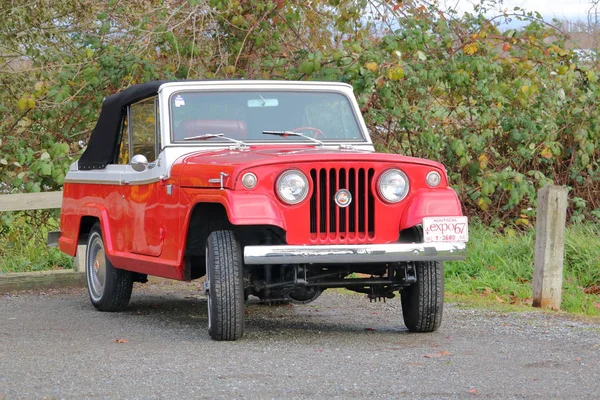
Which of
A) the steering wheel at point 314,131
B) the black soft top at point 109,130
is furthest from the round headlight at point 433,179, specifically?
the black soft top at point 109,130

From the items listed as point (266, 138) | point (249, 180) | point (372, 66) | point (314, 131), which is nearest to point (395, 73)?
point (372, 66)

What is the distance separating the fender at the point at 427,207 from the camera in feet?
23.6

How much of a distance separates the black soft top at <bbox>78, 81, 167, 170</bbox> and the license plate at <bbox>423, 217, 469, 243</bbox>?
9.86ft

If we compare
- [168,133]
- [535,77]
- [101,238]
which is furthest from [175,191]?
[535,77]

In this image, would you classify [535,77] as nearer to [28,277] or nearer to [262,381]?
[28,277]

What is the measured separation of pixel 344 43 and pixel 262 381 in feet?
24.1

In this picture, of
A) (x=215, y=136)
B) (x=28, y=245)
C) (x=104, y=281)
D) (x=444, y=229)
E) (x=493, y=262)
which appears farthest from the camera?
(x=28, y=245)

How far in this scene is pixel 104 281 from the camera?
9391mm

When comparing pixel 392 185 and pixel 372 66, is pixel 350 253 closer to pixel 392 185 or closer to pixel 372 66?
pixel 392 185

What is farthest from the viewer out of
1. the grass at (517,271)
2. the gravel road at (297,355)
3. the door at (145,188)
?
the grass at (517,271)

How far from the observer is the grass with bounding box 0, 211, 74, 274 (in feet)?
39.1

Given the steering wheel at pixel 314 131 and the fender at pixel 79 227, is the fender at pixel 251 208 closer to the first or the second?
the steering wheel at pixel 314 131

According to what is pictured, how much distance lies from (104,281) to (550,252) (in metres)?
3.79

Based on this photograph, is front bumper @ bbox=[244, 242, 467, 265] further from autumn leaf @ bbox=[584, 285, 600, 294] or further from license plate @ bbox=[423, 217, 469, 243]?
autumn leaf @ bbox=[584, 285, 600, 294]
